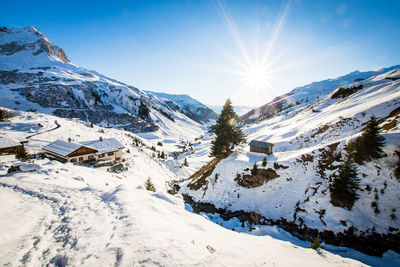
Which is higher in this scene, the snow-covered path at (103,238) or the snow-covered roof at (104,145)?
the snow-covered roof at (104,145)

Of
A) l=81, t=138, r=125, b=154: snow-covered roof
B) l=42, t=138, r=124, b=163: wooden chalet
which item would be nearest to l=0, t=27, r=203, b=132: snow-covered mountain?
l=81, t=138, r=125, b=154: snow-covered roof

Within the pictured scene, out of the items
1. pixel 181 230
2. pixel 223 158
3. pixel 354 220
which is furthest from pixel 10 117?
pixel 354 220

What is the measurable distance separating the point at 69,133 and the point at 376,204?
79184 mm

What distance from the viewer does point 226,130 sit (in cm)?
2572

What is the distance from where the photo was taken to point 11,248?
488 cm

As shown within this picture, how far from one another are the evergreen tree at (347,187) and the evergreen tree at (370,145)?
190 cm

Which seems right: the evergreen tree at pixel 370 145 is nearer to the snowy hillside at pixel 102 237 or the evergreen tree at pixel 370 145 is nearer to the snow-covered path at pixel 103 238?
the snow-covered path at pixel 103 238

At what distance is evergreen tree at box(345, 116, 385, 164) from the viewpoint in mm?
13242

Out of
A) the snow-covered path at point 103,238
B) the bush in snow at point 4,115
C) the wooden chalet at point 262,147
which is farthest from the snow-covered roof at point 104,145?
the bush in snow at point 4,115

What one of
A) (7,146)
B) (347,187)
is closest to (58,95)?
(7,146)

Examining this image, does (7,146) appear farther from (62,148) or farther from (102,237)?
(102,237)

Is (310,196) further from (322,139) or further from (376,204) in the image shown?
(322,139)

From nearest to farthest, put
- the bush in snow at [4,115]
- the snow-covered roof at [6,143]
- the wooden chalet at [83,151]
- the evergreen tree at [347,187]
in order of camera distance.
→ the evergreen tree at [347,187] → the snow-covered roof at [6,143] → the wooden chalet at [83,151] → the bush in snow at [4,115]

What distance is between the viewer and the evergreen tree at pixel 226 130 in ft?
83.5
